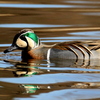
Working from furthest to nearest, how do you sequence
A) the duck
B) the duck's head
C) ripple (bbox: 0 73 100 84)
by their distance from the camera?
1. the duck's head
2. the duck
3. ripple (bbox: 0 73 100 84)

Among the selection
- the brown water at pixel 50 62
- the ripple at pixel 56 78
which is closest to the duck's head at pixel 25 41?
the brown water at pixel 50 62

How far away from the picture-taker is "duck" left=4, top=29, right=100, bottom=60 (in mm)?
10672

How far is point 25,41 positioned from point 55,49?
2.38 feet

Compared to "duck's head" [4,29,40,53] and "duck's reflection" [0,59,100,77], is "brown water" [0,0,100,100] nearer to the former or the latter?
"duck's reflection" [0,59,100,77]

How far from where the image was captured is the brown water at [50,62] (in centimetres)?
820

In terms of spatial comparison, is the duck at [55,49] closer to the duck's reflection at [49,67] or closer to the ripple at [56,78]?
the duck's reflection at [49,67]

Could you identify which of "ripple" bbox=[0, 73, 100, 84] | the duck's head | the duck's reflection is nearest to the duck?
the duck's head

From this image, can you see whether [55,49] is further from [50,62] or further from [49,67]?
[49,67]

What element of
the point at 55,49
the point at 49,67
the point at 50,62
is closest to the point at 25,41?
the point at 55,49

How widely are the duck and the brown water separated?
184 mm

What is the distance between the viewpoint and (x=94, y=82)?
8.71 metres

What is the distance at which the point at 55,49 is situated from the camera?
10.8 m

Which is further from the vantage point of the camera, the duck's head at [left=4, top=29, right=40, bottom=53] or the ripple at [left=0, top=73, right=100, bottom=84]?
the duck's head at [left=4, top=29, right=40, bottom=53]

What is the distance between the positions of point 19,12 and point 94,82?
28.7 feet
